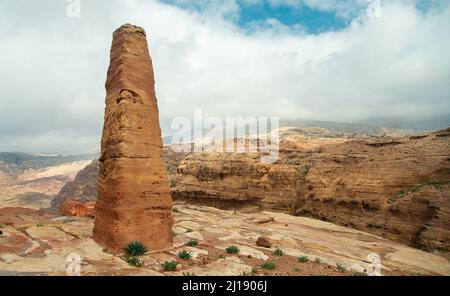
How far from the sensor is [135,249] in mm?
11070

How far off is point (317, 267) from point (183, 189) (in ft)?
109

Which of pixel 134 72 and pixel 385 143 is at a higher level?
pixel 134 72

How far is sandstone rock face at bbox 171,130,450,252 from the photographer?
20891mm

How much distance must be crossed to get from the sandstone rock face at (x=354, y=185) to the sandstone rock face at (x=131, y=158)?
54.0ft

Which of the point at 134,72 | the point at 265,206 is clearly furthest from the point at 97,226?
the point at 265,206

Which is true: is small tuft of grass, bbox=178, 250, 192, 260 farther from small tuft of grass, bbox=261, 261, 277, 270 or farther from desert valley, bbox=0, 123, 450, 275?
small tuft of grass, bbox=261, 261, 277, 270

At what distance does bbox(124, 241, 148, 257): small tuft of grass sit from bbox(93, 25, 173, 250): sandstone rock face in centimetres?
25

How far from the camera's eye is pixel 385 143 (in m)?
32.0

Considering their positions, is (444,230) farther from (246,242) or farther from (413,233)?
(246,242)

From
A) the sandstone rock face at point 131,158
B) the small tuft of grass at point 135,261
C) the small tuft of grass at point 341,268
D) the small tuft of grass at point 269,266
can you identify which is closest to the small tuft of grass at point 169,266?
the small tuft of grass at point 135,261

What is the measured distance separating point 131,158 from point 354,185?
20901 mm

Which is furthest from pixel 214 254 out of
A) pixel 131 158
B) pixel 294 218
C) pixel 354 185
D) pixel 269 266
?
pixel 354 185

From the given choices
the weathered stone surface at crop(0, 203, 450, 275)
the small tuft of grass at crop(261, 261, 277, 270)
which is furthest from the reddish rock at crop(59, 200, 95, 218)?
the small tuft of grass at crop(261, 261, 277, 270)

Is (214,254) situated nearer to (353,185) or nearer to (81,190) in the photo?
(353,185)
